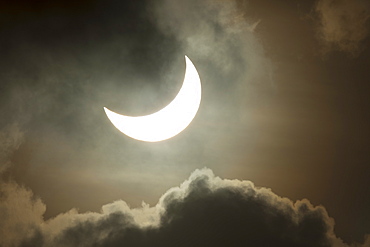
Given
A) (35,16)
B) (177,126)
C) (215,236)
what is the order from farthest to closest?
(215,236) → (35,16) → (177,126)

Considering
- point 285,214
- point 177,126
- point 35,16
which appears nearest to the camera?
point 177,126

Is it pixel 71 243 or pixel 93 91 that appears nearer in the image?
pixel 93 91

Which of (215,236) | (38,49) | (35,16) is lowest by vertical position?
(215,236)

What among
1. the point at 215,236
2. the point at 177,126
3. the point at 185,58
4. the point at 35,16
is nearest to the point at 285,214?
the point at 215,236

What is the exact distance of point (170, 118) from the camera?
618 cm

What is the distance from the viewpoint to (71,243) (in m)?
7.73

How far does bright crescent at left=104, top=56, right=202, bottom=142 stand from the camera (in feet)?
20.0

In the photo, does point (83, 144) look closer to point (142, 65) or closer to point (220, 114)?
point (142, 65)

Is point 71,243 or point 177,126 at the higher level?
point 177,126

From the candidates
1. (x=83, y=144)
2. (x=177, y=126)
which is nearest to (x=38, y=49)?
(x=83, y=144)

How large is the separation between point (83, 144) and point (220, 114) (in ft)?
9.44

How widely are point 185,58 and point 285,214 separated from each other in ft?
14.1

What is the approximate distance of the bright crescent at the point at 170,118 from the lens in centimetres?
609

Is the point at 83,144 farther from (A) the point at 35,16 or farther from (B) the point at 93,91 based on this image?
(A) the point at 35,16
